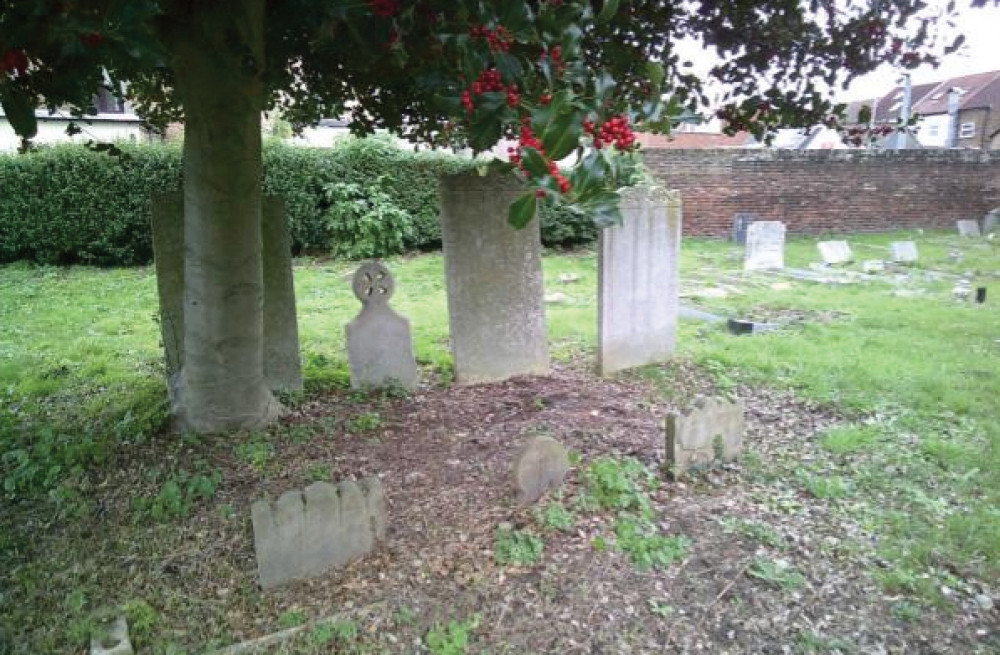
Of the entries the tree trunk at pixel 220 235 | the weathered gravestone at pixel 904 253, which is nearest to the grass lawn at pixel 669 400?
the tree trunk at pixel 220 235

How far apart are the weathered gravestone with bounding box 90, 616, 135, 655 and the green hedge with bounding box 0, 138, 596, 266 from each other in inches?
386

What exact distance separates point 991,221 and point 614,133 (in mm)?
20922

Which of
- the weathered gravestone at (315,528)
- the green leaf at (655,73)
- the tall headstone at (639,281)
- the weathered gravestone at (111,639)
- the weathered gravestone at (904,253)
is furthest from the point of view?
the weathered gravestone at (904,253)

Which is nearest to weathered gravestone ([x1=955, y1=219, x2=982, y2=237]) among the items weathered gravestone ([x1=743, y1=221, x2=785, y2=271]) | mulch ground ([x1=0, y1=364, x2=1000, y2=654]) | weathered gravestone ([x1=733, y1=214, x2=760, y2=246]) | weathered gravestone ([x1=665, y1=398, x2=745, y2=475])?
weathered gravestone ([x1=733, y1=214, x2=760, y2=246])

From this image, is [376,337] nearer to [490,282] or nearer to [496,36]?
[490,282]

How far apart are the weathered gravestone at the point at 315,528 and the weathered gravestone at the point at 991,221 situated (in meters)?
20.4

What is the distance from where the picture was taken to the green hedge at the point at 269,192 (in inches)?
454

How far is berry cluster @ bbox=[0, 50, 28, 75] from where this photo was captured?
1.78m

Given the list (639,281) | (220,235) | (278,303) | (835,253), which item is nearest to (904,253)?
(835,253)

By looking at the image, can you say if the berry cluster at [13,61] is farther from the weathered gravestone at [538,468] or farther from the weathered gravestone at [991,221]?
the weathered gravestone at [991,221]

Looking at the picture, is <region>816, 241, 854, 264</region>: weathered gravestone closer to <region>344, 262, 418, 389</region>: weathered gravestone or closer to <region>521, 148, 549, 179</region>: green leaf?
<region>344, 262, 418, 389</region>: weathered gravestone

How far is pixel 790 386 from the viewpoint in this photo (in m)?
5.76

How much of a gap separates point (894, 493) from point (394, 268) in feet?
30.9

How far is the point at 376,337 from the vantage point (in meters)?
5.39
